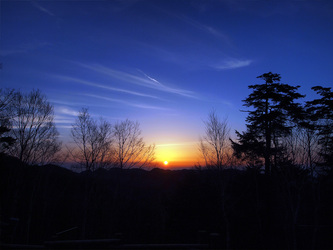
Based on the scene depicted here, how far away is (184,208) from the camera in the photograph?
21281mm

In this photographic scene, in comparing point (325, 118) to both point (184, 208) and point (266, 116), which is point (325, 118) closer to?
point (266, 116)

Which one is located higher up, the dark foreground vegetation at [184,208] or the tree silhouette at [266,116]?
the tree silhouette at [266,116]

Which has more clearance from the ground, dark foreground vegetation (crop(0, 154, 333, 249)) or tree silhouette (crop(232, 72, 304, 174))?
tree silhouette (crop(232, 72, 304, 174))

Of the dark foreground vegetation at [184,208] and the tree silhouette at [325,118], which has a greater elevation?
the tree silhouette at [325,118]

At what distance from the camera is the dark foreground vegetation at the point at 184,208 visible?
15.0 metres

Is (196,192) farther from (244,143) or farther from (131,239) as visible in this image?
(131,239)

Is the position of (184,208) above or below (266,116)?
below

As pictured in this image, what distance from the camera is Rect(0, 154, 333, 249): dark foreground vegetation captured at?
15.0m

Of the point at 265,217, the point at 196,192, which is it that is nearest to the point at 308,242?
the point at 265,217

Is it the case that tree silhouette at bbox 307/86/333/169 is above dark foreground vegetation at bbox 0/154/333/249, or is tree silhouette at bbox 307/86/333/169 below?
above

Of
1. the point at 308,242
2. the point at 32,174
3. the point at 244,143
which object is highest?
the point at 244,143

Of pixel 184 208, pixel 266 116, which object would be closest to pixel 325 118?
pixel 266 116

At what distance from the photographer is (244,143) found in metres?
19.2

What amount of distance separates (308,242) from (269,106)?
1038 centimetres
